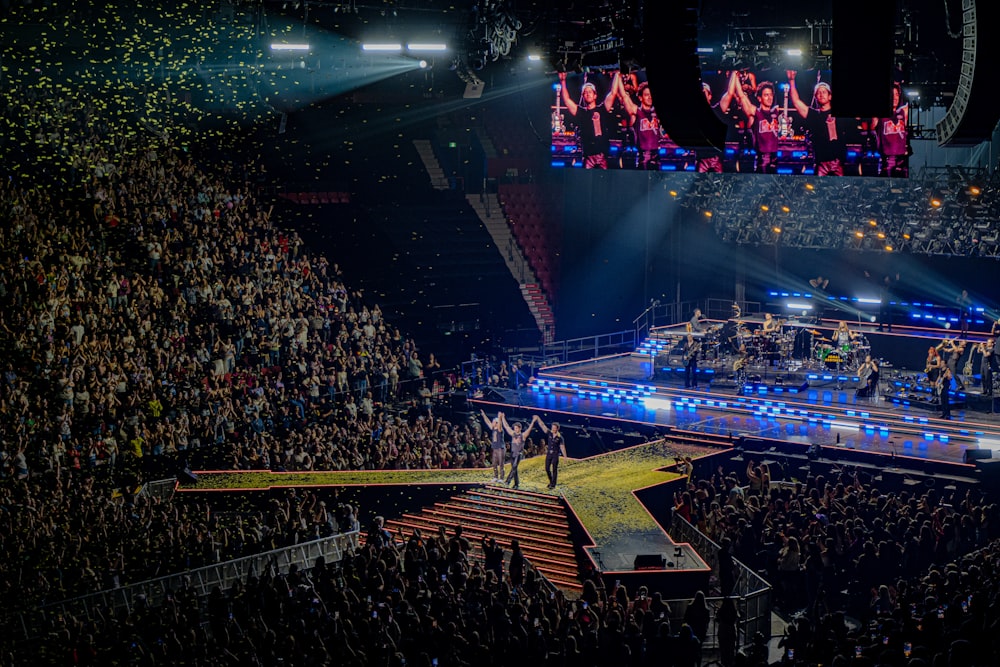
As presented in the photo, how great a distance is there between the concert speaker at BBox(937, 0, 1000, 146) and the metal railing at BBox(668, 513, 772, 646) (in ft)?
28.6

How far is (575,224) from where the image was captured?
3253 centimetres

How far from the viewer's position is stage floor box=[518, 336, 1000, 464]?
73.8ft

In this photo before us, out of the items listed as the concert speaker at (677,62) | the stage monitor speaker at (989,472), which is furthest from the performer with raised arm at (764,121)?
the concert speaker at (677,62)

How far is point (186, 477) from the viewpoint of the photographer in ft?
67.6

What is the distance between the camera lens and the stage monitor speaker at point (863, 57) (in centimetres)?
671

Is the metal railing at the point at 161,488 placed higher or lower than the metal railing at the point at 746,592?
higher

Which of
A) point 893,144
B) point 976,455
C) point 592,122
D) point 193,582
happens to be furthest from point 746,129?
point 193,582

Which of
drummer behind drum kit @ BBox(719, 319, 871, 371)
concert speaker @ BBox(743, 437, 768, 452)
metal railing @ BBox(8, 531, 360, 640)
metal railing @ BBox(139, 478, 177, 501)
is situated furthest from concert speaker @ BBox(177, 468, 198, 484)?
drummer behind drum kit @ BBox(719, 319, 871, 371)

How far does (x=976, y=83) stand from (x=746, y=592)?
34.5 feet

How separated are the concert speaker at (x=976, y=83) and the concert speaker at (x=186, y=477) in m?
15.8

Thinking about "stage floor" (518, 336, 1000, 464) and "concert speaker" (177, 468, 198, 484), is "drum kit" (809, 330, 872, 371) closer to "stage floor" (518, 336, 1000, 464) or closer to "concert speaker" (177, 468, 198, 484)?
"stage floor" (518, 336, 1000, 464)

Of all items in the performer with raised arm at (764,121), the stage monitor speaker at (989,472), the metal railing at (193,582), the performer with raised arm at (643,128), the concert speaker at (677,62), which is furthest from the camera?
the performer with raised arm at (643,128)

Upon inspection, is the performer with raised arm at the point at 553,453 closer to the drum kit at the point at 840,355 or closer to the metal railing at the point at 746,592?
the metal railing at the point at 746,592

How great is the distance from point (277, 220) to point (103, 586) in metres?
14.9
